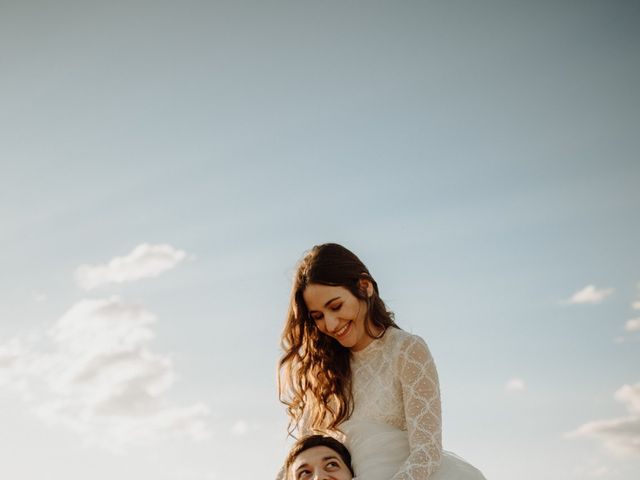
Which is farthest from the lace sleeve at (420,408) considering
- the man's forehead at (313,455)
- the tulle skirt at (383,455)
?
the man's forehead at (313,455)

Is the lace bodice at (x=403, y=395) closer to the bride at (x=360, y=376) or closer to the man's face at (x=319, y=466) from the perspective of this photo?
the bride at (x=360, y=376)

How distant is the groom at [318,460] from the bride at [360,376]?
0.46 feet

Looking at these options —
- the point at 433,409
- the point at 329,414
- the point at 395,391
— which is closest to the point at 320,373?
the point at 329,414

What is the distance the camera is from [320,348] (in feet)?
23.6

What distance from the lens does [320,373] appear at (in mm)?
7059

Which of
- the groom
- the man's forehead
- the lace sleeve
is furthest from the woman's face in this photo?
the man's forehead

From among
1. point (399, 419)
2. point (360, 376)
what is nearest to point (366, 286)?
point (360, 376)

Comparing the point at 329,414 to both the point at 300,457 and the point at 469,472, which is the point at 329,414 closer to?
the point at 300,457

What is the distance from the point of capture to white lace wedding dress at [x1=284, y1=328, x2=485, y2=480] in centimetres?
600

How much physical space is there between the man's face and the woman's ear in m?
1.44

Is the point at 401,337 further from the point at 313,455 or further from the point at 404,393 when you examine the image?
the point at 313,455

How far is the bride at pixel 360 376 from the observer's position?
610cm

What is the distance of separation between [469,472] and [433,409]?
61 centimetres

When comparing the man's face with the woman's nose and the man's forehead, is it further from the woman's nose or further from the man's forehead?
the woman's nose
